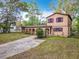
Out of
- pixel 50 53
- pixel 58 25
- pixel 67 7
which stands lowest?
pixel 50 53

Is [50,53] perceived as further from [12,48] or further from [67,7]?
[67,7]

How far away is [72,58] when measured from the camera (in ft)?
41.7

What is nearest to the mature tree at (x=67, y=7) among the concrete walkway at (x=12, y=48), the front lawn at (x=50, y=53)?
the concrete walkway at (x=12, y=48)

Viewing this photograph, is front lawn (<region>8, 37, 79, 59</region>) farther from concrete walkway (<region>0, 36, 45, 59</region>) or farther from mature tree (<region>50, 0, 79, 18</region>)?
mature tree (<region>50, 0, 79, 18</region>)

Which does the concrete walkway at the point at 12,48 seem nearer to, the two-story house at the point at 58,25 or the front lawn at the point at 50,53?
the front lawn at the point at 50,53

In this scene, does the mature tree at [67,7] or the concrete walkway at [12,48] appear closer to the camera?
the concrete walkway at [12,48]

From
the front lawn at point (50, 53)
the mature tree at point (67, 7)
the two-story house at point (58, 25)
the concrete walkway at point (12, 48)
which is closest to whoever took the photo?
the front lawn at point (50, 53)

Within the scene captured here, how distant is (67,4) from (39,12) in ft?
55.0

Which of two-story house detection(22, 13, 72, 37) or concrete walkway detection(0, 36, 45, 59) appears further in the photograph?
two-story house detection(22, 13, 72, 37)

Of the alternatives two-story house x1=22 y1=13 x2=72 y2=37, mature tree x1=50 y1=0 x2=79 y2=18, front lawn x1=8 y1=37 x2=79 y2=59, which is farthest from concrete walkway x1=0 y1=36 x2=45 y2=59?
mature tree x1=50 y1=0 x2=79 y2=18

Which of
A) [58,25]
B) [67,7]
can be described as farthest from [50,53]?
[67,7]

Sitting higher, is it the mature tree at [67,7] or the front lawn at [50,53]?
the mature tree at [67,7]

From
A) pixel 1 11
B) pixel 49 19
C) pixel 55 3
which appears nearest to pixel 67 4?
pixel 55 3

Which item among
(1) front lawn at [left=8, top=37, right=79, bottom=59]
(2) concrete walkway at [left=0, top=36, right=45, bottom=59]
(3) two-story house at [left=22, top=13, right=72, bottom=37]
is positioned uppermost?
(3) two-story house at [left=22, top=13, right=72, bottom=37]
